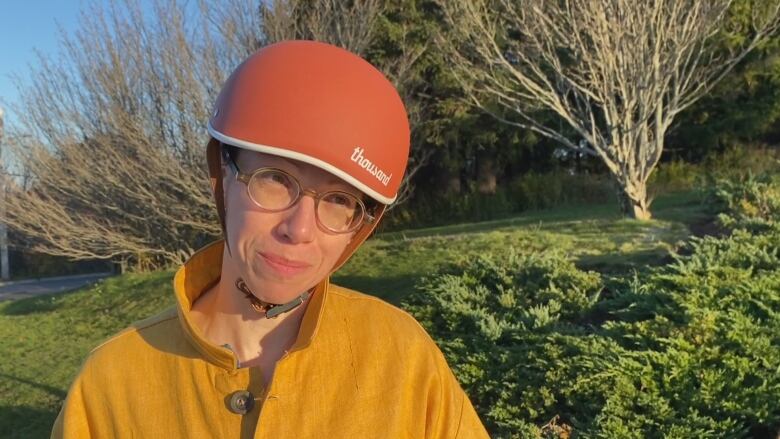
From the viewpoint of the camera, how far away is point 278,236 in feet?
4.09

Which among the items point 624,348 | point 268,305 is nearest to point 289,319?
point 268,305

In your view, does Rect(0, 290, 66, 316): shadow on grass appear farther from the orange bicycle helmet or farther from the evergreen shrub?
the orange bicycle helmet

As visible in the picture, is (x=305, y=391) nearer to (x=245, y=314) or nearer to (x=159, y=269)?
(x=245, y=314)

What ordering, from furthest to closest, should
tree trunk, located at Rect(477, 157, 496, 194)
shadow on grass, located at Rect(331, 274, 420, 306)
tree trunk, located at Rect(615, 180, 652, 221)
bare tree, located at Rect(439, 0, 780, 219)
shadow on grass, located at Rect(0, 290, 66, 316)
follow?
tree trunk, located at Rect(477, 157, 496, 194) < shadow on grass, located at Rect(0, 290, 66, 316) < tree trunk, located at Rect(615, 180, 652, 221) < bare tree, located at Rect(439, 0, 780, 219) < shadow on grass, located at Rect(331, 274, 420, 306)

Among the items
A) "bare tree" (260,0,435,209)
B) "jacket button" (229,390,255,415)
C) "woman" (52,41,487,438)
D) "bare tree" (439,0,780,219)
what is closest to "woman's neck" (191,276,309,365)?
"woman" (52,41,487,438)

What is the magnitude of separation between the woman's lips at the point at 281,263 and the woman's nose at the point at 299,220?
41mm

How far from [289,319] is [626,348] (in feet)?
9.91

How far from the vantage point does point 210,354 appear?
1.30 metres

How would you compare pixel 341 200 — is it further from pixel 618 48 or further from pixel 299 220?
pixel 618 48

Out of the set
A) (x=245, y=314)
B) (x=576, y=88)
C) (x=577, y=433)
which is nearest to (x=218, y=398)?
(x=245, y=314)

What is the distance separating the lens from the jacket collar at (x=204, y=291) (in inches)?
51.4

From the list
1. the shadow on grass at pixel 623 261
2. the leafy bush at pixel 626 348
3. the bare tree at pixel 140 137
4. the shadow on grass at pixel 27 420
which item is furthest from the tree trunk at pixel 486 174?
the leafy bush at pixel 626 348

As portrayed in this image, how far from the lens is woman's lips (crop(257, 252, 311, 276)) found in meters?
1.26

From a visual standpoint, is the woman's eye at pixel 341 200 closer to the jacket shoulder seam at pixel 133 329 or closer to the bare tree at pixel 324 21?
the jacket shoulder seam at pixel 133 329
